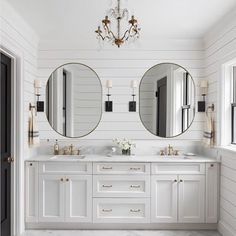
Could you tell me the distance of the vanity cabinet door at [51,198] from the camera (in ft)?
12.1

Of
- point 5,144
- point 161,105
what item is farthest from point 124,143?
point 5,144

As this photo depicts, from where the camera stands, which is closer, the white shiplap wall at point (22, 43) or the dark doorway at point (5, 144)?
the white shiplap wall at point (22, 43)

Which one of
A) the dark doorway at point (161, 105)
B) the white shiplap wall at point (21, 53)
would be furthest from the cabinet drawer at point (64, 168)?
the dark doorway at point (161, 105)

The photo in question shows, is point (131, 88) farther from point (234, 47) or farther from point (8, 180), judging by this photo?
point (8, 180)

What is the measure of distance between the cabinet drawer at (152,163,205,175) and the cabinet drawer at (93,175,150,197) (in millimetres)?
170

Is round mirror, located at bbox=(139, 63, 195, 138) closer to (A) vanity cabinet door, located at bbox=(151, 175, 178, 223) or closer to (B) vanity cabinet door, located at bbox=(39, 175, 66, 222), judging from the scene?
(A) vanity cabinet door, located at bbox=(151, 175, 178, 223)

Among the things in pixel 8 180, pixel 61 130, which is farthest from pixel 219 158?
pixel 8 180

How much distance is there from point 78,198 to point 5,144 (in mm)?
1120

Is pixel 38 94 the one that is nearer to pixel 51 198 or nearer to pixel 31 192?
pixel 31 192

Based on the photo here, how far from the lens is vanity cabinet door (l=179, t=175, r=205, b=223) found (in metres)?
3.68

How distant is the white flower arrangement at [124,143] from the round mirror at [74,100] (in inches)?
15.6

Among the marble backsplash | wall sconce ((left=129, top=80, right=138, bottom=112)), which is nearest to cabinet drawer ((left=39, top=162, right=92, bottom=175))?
the marble backsplash

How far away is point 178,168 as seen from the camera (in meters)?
3.69

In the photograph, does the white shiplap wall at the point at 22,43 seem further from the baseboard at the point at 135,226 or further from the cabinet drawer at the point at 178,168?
the cabinet drawer at the point at 178,168
